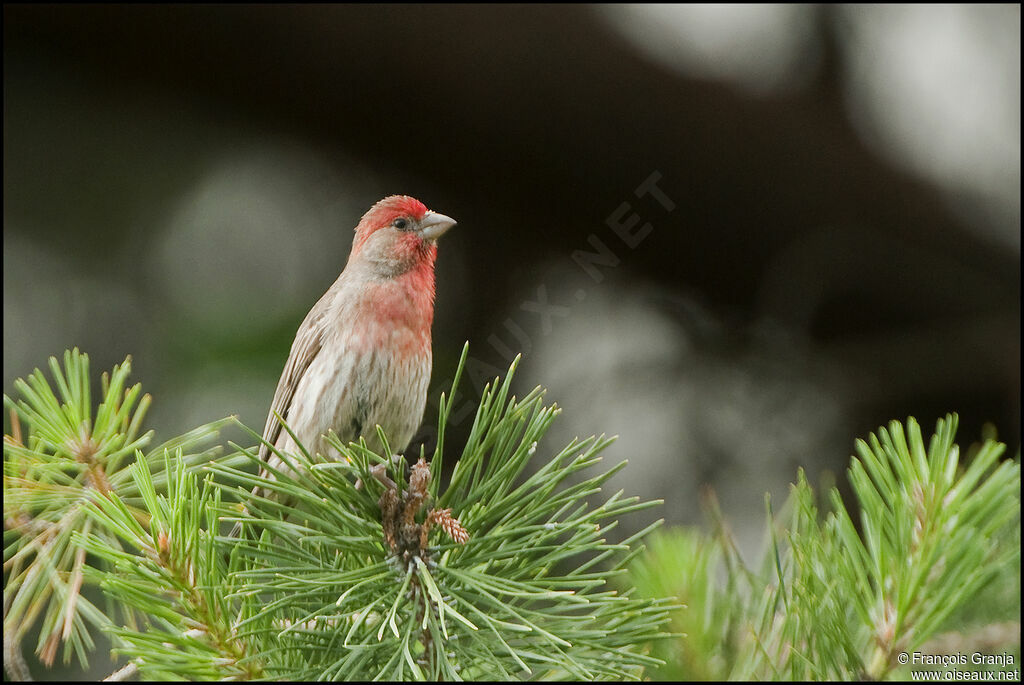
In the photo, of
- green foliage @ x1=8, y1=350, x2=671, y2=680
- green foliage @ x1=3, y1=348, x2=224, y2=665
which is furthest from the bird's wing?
green foliage @ x1=8, y1=350, x2=671, y2=680

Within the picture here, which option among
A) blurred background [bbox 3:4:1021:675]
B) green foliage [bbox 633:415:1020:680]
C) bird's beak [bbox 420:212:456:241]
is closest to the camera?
green foliage [bbox 633:415:1020:680]

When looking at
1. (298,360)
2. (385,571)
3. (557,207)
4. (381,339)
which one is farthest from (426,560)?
(557,207)

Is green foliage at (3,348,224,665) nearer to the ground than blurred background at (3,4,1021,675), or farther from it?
nearer to the ground

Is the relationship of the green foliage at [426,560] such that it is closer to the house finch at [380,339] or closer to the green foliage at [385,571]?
the green foliage at [385,571]

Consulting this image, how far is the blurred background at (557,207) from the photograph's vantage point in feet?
12.1

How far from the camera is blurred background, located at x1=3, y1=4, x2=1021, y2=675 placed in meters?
3.69

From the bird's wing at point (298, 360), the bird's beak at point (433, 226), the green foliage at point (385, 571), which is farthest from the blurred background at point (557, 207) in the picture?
the green foliage at point (385, 571)

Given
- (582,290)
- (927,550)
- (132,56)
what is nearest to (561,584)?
(927,550)

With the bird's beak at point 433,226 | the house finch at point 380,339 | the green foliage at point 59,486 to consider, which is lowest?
the green foliage at point 59,486

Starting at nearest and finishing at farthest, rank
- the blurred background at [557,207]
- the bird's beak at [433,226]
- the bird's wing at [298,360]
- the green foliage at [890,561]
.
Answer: the green foliage at [890,561], the bird's beak at [433,226], the bird's wing at [298,360], the blurred background at [557,207]

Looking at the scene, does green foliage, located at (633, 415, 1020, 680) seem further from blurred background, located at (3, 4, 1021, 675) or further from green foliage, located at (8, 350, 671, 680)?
blurred background, located at (3, 4, 1021, 675)

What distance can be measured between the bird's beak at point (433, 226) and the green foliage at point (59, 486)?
2.77 feet

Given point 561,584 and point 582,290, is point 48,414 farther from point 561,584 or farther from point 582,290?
point 582,290

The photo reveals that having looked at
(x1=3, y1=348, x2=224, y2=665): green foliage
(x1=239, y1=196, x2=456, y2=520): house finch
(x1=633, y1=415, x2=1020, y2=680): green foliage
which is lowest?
(x1=633, y1=415, x2=1020, y2=680): green foliage
